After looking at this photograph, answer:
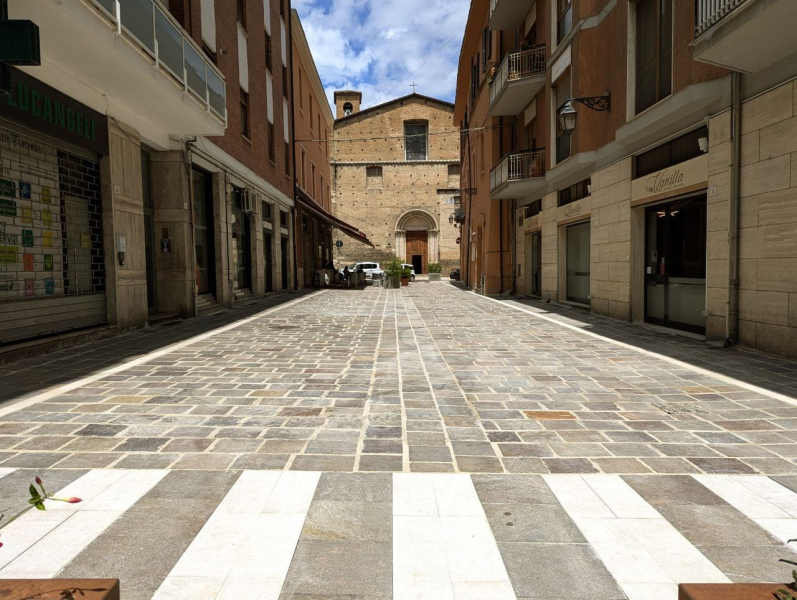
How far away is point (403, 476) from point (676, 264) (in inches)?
323

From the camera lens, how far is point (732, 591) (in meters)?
1.31

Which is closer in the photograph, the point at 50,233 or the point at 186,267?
the point at 50,233

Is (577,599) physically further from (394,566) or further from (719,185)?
(719,185)

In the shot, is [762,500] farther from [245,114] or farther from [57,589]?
[245,114]

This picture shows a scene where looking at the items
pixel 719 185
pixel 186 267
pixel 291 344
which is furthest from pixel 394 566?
pixel 186 267

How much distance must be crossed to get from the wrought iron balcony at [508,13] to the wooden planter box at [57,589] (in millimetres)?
18926

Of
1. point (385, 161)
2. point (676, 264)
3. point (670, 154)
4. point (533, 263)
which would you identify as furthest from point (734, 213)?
point (385, 161)

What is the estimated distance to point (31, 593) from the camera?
132 cm

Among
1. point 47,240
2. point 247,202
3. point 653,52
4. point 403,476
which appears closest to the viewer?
point 403,476

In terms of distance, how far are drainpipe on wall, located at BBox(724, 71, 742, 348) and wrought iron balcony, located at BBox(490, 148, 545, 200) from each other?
325 inches

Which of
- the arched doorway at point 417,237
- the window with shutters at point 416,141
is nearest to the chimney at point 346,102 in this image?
the window with shutters at point 416,141

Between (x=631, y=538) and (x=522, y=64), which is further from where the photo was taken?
(x=522, y=64)

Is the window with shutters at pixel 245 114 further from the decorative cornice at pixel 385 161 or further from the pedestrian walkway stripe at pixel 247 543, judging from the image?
the decorative cornice at pixel 385 161

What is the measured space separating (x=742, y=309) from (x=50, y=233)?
10.2m
